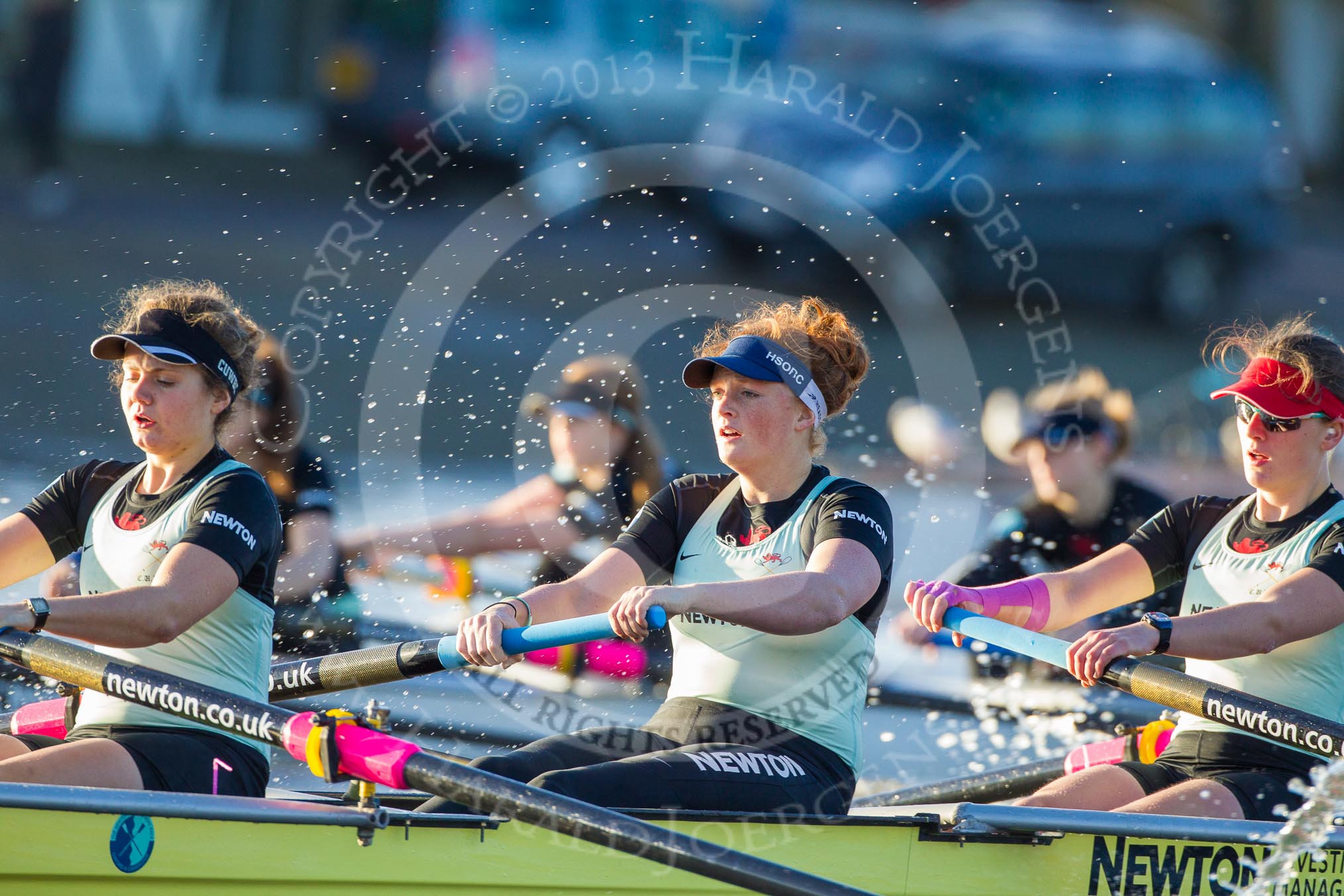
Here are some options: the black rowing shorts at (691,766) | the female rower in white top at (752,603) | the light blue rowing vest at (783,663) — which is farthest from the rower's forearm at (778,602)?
the black rowing shorts at (691,766)

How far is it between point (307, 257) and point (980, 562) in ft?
26.6

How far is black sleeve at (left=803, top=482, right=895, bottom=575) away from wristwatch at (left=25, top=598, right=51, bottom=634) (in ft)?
4.84

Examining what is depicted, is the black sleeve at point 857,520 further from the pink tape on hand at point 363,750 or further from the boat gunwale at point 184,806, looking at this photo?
the boat gunwale at point 184,806

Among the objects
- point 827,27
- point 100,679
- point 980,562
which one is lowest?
point 100,679

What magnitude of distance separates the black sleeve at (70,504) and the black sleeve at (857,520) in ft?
4.82

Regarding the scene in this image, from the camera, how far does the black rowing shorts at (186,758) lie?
9.72 feet

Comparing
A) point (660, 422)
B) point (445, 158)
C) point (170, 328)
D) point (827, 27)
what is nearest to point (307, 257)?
point (445, 158)

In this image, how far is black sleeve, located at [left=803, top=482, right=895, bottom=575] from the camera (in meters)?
3.20

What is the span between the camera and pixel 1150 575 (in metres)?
3.68

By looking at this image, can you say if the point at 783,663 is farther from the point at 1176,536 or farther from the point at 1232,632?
the point at 1176,536

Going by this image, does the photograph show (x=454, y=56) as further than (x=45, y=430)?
Yes

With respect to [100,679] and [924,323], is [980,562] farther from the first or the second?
[924,323]

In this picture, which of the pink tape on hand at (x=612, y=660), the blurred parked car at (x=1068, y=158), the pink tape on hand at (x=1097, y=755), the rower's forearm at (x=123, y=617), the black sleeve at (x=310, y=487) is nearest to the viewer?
the rower's forearm at (x=123, y=617)

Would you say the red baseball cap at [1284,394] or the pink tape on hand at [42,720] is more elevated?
the red baseball cap at [1284,394]
